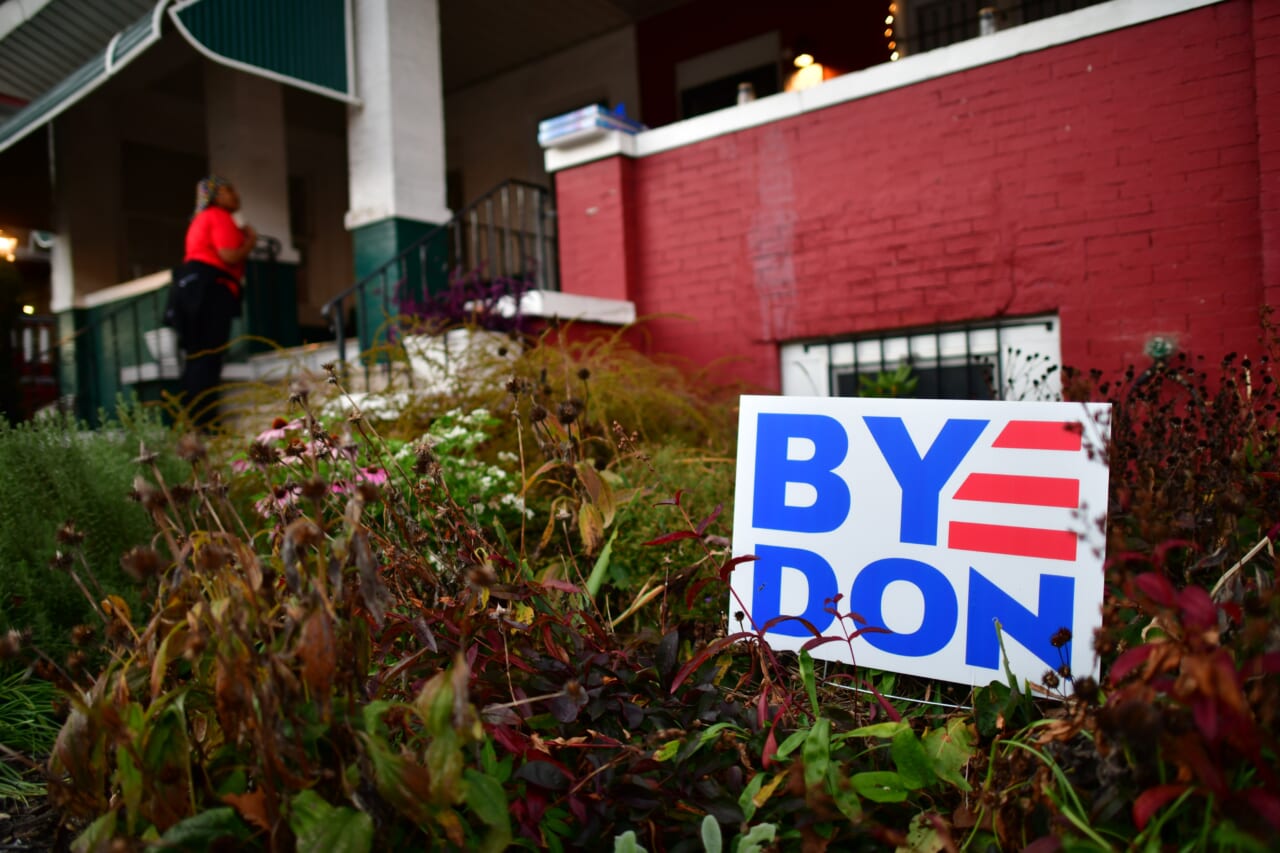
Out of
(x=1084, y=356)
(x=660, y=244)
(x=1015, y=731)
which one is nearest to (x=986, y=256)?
(x=1084, y=356)

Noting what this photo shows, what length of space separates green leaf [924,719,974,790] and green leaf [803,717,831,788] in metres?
0.21

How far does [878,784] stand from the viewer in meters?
1.34

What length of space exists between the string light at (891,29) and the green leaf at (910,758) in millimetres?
6967

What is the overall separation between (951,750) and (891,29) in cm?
790

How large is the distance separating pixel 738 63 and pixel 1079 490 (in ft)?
27.3

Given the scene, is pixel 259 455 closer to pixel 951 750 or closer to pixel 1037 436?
pixel 951 750

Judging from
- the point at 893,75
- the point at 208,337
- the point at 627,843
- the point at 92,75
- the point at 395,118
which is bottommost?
the point at 627,843

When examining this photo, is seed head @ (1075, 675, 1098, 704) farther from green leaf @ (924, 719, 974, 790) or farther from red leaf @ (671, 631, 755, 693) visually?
red leaf @ (671, 631, 755, 693)

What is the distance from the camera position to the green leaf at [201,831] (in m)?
1.11

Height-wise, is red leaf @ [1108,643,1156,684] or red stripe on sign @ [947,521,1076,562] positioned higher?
red stripe on sign @ [947,521,1076,562]

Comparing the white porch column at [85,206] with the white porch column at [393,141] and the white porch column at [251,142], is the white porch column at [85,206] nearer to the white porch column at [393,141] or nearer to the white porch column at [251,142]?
the white porch column at [251,142]

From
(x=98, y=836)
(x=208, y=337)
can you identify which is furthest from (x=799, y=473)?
(x=208, y=337)

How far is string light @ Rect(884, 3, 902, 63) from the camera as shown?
7379mm

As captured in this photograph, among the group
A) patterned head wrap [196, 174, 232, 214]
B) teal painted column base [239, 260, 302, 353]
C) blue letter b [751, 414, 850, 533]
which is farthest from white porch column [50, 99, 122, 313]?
blue letter b [751, 414, 850, 533]
